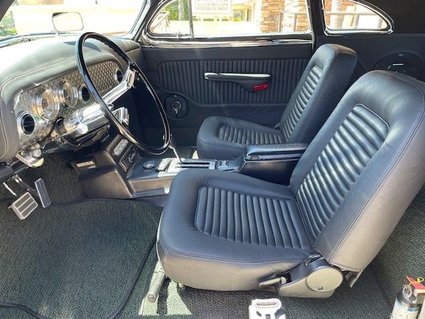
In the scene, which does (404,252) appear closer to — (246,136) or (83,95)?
(246,136)

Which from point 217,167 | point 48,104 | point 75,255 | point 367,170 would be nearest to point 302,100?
point 217,167

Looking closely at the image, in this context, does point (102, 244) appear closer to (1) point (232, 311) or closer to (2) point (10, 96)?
(1) point (232, 311)

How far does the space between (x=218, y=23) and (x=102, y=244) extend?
165 cm

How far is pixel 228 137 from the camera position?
2.13 m

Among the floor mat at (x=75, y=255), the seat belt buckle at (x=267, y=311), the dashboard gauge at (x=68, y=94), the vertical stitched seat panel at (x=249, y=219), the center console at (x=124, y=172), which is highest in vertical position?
the dashboard gauge at (x=68, y=94)

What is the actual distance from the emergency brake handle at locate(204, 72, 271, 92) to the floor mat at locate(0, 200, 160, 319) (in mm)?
1093

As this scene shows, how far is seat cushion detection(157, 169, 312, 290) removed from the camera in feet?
3.63

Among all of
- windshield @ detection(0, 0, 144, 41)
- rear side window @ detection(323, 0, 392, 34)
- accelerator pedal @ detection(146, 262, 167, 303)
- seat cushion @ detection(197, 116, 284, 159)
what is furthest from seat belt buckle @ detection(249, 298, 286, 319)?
rear side window @ detection(323, 0, 392, 34)

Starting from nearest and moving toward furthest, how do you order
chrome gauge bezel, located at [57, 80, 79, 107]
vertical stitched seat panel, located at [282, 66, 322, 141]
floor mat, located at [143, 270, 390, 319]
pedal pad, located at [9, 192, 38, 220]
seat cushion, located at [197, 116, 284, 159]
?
floor mat, located at [143, 270, 390, 319] → chrome gauge bezel, located at [57, 80, 79, 107] → pedal pad, located at [9, 192, 38, 220] → vertical stitched seat panel, located at [282, 66, 322, 141] → seat cushion, located at [197, 116, 284, 159]

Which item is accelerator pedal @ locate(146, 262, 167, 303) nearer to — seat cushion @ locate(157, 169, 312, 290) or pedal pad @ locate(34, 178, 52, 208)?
seat cushion @ locate(157, 169, 312, 290)

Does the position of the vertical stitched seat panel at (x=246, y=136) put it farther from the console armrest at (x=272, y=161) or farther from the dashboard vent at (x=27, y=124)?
the dashboard vent at (x=27, y=124)

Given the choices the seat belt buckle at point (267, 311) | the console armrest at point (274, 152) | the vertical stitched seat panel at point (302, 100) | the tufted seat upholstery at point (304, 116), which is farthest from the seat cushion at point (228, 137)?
the seat belt buckle at point (267, 311)

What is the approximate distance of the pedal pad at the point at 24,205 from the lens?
1.55m

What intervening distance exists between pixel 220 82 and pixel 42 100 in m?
1.50
